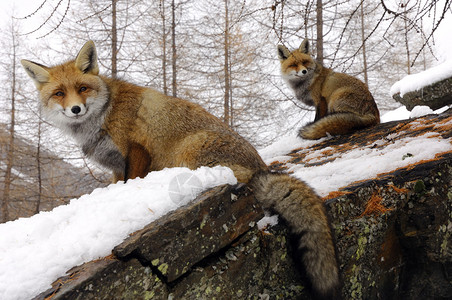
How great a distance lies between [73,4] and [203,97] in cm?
645

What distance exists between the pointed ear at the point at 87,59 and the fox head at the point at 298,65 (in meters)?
4.81

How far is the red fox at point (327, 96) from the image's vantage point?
582 centimetres

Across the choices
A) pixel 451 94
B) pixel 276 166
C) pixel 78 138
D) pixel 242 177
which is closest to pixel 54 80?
pixel 78 138

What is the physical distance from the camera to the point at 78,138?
3562 mm

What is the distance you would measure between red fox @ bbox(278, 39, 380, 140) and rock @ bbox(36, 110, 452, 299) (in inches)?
92.9

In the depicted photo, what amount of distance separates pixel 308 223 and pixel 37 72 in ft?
10.9

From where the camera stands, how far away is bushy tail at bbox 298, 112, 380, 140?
5.75 m

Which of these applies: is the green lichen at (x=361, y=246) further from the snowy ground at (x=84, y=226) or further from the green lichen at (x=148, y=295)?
the green lichen at (x=148, y=295)

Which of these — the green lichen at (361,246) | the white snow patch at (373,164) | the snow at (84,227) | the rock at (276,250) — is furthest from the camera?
the white snow patch at (373,164)

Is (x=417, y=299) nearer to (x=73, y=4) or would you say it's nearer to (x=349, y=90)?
(x=349, y=90)

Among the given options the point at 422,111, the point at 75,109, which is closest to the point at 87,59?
the point at 75,109

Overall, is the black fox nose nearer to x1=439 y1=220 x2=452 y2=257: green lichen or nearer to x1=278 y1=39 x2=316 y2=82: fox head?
x1=439 y1=220 x2=452 y2=257: green lichen

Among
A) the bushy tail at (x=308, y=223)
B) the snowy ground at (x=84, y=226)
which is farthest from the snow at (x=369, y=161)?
the bushy tail at (x=308, y=223)

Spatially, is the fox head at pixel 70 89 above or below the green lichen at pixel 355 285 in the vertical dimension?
above
